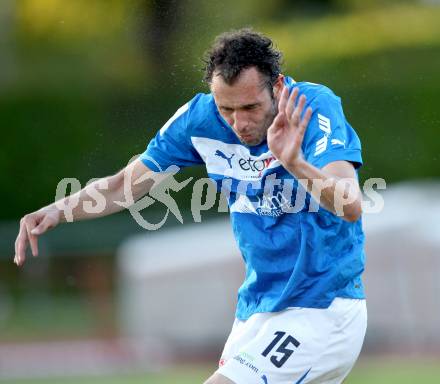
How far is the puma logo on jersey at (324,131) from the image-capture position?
5.22 metres

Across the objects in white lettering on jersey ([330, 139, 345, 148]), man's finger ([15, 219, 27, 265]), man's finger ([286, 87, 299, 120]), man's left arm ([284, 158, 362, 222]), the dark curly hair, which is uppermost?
the dark curly hair

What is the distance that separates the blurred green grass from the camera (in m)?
11.3

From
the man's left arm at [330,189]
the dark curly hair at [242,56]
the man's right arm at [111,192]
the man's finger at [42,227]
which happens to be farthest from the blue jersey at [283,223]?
the man's finger at [42,227]

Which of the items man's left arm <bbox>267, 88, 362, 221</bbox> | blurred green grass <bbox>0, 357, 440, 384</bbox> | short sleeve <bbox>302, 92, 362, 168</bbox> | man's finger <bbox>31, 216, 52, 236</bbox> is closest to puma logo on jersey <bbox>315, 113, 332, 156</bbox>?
short sleeve <bbox>302, 92, 362, 168</bbox>

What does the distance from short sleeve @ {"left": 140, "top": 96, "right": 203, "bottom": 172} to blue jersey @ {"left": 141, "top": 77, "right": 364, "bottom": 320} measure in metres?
0.09

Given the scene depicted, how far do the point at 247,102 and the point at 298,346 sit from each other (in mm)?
1262

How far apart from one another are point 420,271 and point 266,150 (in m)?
8.00

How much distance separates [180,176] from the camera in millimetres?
17094

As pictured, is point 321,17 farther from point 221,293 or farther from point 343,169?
point 343,169

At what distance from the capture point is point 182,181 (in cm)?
1666

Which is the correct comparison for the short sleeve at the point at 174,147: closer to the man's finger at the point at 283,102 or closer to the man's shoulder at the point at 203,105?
the man's shoulder at the point at 203,105

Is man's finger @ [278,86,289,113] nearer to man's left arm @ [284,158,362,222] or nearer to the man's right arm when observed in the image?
man's left arm @ [284,158,362,222]

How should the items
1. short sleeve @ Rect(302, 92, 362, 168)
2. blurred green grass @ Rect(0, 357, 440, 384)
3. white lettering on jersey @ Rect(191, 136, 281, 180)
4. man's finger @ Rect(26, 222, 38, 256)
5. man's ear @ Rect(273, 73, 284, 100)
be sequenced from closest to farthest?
short sleeve @ Rect(302, 92, 362, 168), man's ear @ Rect(273, 73, 284, 100), white lettering on jersey @ Rect(191, 136, 281, 180), man's finger @ Rect(26, 222, 38, 256), blurred green grass @ Rect(0, 357, 440, 384)

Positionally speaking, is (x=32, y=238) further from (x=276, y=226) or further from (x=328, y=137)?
(x=328, y=137)
